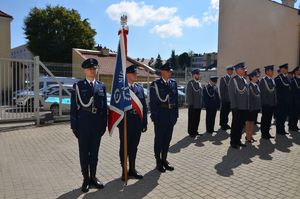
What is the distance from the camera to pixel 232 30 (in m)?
24.0

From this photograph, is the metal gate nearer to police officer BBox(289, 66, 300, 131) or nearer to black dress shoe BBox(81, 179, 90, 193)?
black dress shoe BBox(81, 179, 90, 193)

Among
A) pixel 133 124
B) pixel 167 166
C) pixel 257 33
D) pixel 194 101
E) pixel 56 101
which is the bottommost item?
pixel 167 166

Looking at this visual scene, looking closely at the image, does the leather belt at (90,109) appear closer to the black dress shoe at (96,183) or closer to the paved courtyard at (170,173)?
the black dress shoe at (96,183)

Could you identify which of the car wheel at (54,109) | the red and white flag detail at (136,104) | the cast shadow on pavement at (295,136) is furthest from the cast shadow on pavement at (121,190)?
the car wheel at (54,109)

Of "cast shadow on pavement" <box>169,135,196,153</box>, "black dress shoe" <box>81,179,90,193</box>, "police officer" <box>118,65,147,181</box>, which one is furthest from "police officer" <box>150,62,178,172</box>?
"cast shadow on pavement" <box>169,135,196,153</box>

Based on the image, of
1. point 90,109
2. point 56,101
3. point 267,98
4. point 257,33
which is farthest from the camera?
point 257,33

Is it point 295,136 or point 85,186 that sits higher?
point 295,136

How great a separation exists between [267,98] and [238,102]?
1.63 m

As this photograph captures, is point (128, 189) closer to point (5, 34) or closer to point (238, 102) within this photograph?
point (238, 102)

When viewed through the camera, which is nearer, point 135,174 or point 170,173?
point 135,174

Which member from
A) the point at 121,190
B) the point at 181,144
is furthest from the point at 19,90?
the point at 121,190

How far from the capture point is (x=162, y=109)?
21.4 feet

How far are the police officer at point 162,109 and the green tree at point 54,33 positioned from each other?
35688 millimetres

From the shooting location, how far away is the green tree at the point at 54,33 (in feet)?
133
